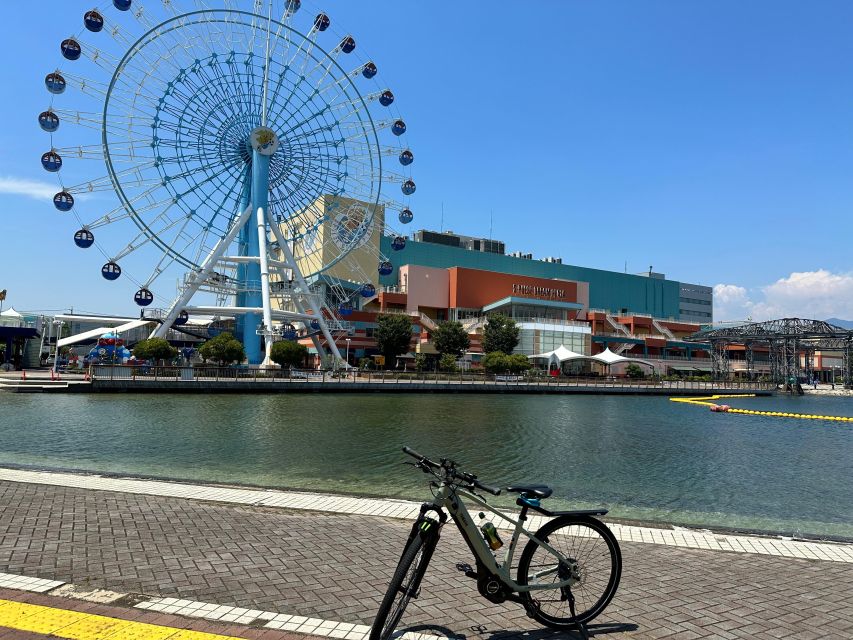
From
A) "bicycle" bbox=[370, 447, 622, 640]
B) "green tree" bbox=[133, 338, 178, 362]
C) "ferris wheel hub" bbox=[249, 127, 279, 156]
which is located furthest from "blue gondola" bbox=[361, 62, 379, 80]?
"bicycle" bbox=[370, 447, 622, 640]

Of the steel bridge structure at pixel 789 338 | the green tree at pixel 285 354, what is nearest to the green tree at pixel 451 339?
the green tree at pixel 285 354

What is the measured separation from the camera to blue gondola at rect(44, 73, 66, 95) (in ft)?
141

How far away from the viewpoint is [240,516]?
8.51m

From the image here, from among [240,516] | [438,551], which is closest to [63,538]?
[240,516]

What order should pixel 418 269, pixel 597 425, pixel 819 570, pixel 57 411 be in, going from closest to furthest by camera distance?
pixel 819 570
pixel 57 411
pixel 597 425
pixel 418 269

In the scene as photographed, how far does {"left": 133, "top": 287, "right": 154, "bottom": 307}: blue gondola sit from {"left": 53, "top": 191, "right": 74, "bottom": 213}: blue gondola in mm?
8866

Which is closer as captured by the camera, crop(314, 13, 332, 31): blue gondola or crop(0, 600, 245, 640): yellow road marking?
crop(0, 600, 245, 640): yellow road marking

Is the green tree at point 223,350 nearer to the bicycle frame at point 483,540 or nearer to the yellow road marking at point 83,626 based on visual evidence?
the yellow road marking at point 83,626

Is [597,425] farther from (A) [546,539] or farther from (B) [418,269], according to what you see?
(B) [418,269]

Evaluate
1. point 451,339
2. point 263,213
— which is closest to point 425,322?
point 451,339

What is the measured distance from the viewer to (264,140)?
59344 mm

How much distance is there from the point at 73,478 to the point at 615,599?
9652 millimetres

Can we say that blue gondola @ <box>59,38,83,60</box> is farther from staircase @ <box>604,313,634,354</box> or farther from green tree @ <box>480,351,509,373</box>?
staircase @ <box>604,313,634,354</box>

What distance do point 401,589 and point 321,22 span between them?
201 ft
